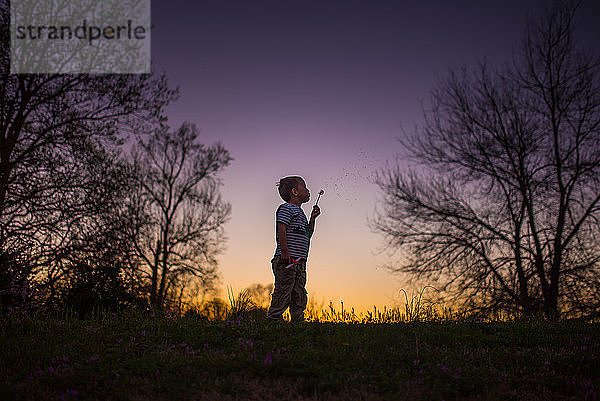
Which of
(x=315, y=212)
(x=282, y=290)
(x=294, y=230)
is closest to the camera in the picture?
(x=282, y=290)

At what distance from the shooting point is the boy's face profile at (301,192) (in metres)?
9.37

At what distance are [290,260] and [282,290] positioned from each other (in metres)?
0.55

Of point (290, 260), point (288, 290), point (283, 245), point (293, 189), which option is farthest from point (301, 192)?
point (288, 290)

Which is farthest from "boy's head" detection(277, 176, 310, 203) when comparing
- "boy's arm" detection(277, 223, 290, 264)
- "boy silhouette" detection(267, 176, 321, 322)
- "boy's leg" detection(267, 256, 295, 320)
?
"boy's leg" detection(267, 256, 295, 320)

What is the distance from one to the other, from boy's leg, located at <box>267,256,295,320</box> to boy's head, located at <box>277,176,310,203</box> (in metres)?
1.40

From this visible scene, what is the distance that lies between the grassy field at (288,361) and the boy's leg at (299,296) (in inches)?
43.2

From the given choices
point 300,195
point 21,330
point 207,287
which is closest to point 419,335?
point 300,195

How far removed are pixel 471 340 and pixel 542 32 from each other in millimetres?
14713

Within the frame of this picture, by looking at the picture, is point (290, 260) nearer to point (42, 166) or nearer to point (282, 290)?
point (282, 290)

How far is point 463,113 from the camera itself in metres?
18.7

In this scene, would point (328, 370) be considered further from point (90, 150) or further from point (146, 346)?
point (90, 150)

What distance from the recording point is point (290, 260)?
28.3ft

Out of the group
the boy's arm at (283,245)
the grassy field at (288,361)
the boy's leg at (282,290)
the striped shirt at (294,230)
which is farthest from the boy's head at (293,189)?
the grassy field at (288,361)

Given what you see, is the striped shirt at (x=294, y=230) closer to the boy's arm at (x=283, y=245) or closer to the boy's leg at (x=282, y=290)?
the boy's arm at (x=283, y=245)
